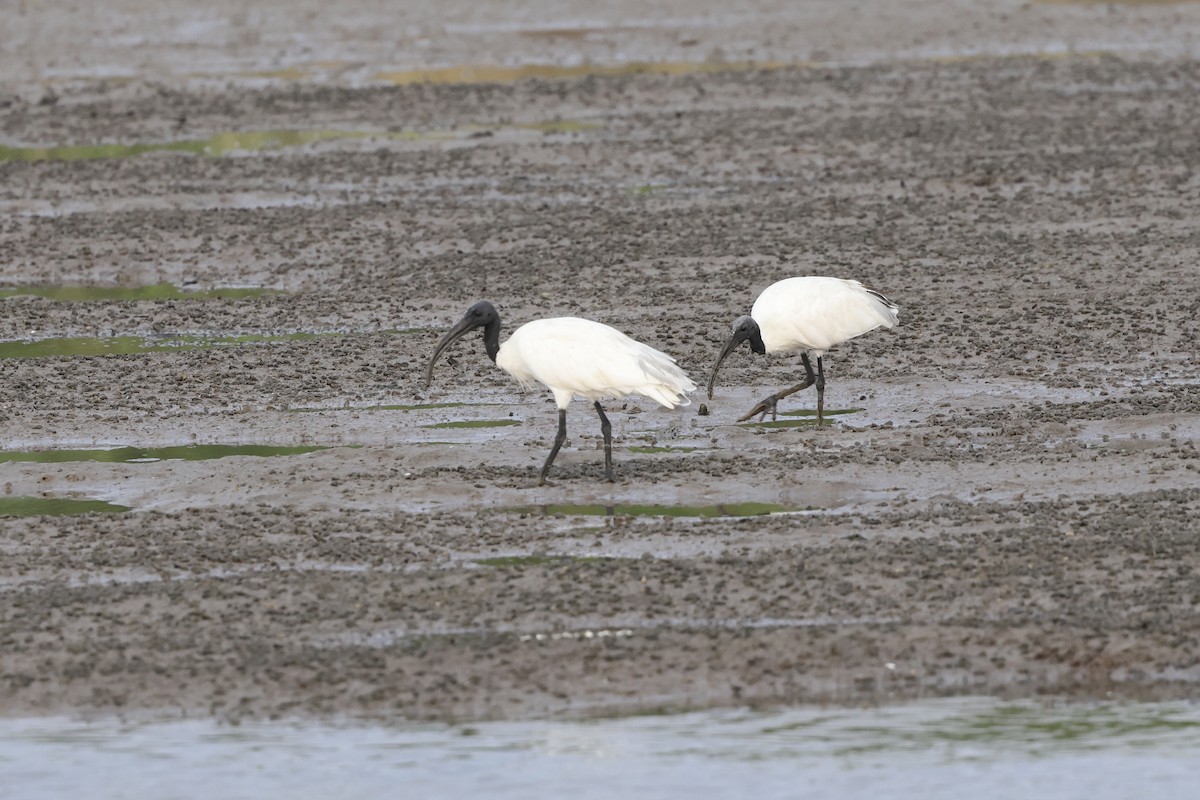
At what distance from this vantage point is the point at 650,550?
903 cm

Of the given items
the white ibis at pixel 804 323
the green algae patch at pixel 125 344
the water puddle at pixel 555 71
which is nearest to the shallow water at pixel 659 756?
the white ibis at pixel 804 323

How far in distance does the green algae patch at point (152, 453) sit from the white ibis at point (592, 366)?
1.56 metres

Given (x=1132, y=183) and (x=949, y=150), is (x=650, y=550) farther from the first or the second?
(x=949, y=150)

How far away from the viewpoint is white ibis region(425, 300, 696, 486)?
10016 millimetres

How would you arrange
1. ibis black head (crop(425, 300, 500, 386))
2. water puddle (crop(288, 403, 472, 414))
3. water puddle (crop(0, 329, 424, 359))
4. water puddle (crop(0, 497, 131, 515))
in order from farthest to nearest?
water puddle (crop(0, 329, 424, 359))
water puddle (crop(288, 403, 472, 414))
ibis black head (crop(425, 300, 500, 386))
water puddle (crop(0, 497, 131, 515))

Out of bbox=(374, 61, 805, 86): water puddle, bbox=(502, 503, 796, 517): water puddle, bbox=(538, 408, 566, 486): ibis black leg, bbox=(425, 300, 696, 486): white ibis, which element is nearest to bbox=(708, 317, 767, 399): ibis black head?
bbox=(425, 300, 696, 486): white ibis

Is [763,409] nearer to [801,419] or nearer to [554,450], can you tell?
[801,419]

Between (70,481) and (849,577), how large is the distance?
4.30 m

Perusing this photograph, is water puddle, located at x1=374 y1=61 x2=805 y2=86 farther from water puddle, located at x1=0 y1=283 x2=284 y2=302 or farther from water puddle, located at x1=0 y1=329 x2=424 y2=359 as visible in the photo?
water puddle, located at x1=0 y1=329 x2=424 y2=359

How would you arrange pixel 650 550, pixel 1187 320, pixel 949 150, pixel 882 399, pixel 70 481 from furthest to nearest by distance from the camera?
pixel 949 150, pixel 1187 320, pixel 882 399, pixel 70 481, pixel 650 550

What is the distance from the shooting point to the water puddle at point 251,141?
22.0 meters

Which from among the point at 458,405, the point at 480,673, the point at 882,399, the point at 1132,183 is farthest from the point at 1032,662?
the point at 1132,183

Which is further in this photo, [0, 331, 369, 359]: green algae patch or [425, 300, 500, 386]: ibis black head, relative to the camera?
[0, 331, 369, 359]: green algae patch

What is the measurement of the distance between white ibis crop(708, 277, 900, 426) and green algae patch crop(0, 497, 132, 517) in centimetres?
356
